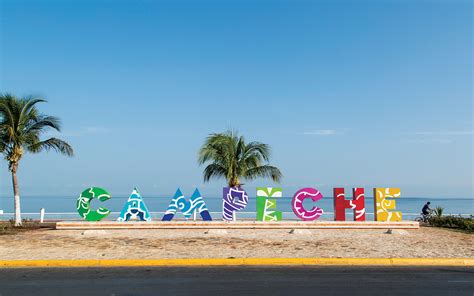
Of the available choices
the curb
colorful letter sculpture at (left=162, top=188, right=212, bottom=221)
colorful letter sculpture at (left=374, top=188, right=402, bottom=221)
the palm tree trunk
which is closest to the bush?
colorful letter sculpture at (left=374, top=188, right=402, bottom=221)

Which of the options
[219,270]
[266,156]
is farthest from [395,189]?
[219,270]

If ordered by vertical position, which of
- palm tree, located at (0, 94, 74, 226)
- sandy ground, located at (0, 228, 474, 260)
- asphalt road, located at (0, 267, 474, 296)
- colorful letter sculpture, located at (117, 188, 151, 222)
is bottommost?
sandy ground, located at (0, 228, 474, 260)

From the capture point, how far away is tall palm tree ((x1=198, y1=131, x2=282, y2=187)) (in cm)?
2442

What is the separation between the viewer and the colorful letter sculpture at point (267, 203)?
66.9 feet

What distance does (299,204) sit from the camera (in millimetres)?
20094

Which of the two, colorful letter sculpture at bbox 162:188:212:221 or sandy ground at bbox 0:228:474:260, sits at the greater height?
colorful letter sculpture at bbox 162:188:212:221

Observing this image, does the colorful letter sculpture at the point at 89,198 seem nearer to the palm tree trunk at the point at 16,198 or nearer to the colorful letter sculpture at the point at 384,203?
the palm tree trunk at the point at 16,198

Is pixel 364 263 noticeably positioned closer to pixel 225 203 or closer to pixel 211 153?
pixel 225 203

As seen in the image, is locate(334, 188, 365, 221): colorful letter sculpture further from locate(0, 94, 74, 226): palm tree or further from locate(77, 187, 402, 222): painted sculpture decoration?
locate(0, 94, 74, 226): palm tree

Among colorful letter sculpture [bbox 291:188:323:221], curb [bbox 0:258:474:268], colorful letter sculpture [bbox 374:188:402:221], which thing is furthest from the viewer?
colorful letter sculpture [bbox 374:188:402:221]

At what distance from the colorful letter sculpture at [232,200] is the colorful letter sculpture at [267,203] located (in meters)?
0.77

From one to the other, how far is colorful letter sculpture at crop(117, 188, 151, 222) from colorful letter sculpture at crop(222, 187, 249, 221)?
3648 millimetres

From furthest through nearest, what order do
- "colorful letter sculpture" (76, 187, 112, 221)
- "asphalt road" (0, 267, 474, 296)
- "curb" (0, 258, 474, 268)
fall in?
"colorful letter sculpture" (76, 187, 112, 221) < "curb" (0, 258, 474, 268) < "asphalt road" (0, 267, 474, 296)

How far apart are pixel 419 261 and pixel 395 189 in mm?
8208
